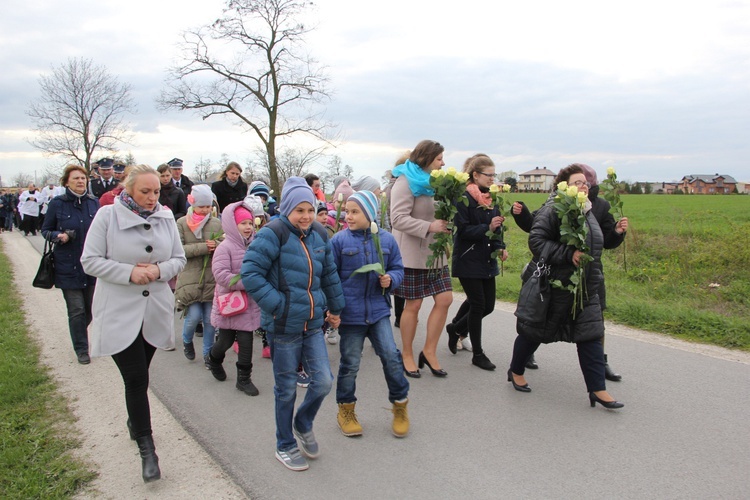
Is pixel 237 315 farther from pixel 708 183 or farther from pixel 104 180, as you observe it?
pixel 708 183

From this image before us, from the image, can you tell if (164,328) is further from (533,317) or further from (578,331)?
(578,331)

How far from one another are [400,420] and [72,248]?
14.0 ft

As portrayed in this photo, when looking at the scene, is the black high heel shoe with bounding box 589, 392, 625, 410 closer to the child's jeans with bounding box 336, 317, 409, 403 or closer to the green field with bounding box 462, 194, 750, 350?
the child's jeans with bounding box 336, 317, 409, 403

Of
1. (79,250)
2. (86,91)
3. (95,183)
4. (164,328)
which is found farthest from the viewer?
(86,91)

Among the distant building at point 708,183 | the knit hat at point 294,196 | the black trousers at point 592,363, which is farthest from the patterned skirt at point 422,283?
the distant building at point 708,183

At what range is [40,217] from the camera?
21.5m

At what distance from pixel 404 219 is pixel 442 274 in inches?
26.0

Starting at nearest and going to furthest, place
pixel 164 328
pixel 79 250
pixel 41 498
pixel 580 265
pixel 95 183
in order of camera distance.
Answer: pixel 41 498, pixel 164 328, pixel 580 265, pixel 79 250, pixel 95 183

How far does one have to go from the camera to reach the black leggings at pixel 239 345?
16.3 feet

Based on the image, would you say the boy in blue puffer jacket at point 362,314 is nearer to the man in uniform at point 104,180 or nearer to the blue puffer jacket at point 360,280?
the blue puffer jacket at point 360,280

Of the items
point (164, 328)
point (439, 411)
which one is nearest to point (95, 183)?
point (164, 328)

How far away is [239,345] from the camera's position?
503 cm

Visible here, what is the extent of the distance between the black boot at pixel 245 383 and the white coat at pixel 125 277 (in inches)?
52.1

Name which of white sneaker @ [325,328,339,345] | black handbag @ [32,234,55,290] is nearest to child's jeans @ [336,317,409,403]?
white sneaker @ [325,328,339,345]
